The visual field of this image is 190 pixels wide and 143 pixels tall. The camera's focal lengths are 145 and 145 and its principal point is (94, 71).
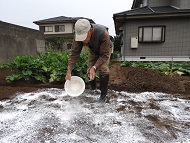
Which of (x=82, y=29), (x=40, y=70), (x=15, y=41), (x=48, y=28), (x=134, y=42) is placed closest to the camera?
(x=82, y=29)

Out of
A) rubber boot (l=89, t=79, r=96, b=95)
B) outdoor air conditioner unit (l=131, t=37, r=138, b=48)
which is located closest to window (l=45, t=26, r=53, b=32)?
outdoor air conditioner unit (l=131, t=37, r=138, b=48)

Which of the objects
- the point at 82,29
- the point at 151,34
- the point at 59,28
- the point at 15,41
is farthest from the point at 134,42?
the point at 59,28

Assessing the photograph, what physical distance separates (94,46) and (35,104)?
1.16 metres

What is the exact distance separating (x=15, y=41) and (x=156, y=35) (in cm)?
602

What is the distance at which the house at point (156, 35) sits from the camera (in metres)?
6.70

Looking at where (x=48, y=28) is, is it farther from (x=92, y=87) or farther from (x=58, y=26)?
(x=92, y=87)

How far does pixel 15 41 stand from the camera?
485cm

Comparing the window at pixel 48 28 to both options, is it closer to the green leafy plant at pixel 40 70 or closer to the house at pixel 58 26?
the house at pixel 58 26

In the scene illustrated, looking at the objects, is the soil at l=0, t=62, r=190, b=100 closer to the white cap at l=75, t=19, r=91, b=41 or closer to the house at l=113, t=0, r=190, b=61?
the white cap at l=75, t=19, r=91, b=41

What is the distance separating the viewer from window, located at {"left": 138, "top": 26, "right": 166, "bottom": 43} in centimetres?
687

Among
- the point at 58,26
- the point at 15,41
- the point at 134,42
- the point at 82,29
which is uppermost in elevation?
the point at 58,26

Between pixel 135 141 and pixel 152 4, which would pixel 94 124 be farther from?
pixel 152 4

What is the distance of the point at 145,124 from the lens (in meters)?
1.53

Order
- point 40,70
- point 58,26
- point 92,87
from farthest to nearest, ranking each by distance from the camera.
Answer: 1. point 58,26
2. point 40,70
3. point 92,87
